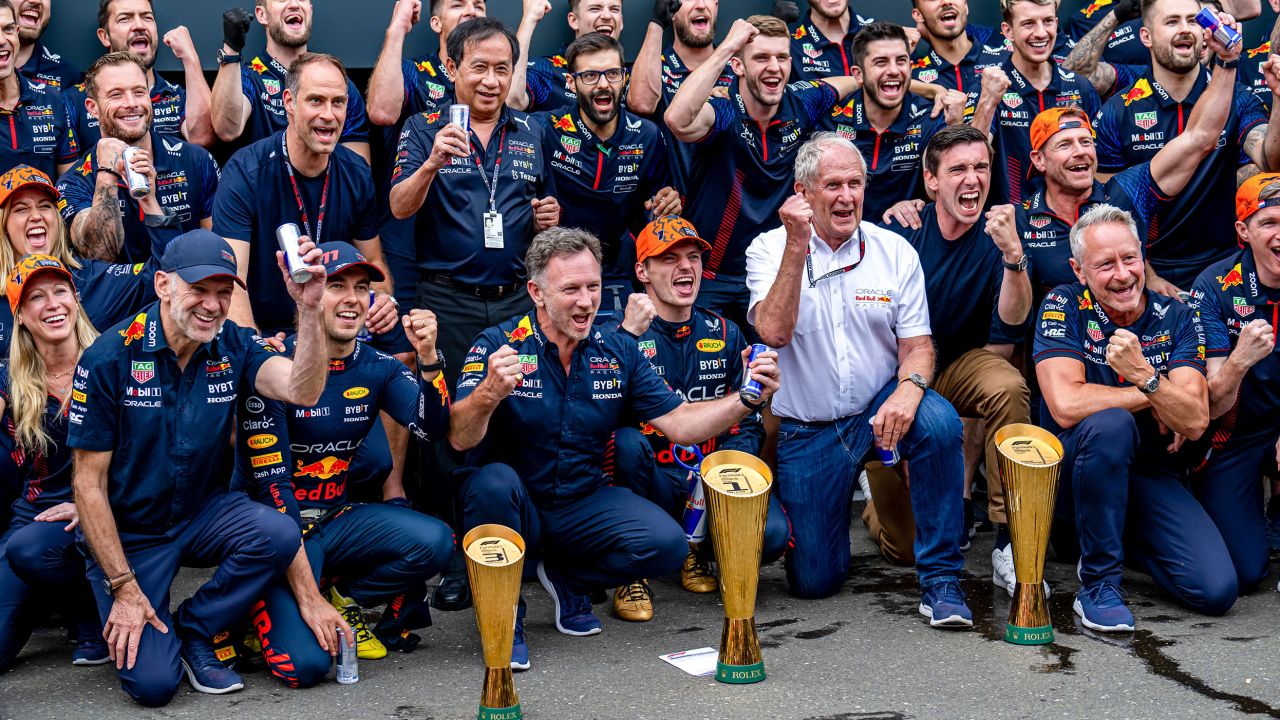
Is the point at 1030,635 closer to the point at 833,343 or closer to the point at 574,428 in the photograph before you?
the point at 833,343

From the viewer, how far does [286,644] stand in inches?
201

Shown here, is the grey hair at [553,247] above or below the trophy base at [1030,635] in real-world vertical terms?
above

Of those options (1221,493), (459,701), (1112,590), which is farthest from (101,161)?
(1221,493)

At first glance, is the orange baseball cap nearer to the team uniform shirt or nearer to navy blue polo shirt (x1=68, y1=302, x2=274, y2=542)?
the team uniform shirt

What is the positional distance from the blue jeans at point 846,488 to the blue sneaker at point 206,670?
2.34m

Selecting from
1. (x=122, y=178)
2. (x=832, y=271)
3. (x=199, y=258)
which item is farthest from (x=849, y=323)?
(x=122, y=178)

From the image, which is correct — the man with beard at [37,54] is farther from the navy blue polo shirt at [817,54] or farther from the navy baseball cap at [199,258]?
the navy blue polo shirt at [817,54]

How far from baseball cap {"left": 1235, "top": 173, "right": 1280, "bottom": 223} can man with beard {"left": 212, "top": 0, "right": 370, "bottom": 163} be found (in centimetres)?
407

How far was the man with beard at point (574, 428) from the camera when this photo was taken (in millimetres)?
5625

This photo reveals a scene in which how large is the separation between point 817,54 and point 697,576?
348cm

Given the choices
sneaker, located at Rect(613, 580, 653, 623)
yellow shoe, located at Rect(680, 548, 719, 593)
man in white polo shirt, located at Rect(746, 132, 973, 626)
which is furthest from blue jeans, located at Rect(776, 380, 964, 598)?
sneaker, located at Rect(613, 580, 653, 623)

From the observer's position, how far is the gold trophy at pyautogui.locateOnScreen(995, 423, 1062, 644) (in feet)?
17.1

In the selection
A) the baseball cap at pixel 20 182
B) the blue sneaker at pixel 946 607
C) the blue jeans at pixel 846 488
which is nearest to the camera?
the blue sneaker at pixel 946 607

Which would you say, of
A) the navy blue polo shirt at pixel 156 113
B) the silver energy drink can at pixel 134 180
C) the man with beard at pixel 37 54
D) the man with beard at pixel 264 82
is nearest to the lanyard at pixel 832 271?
the man with beard at pixel 264 82
